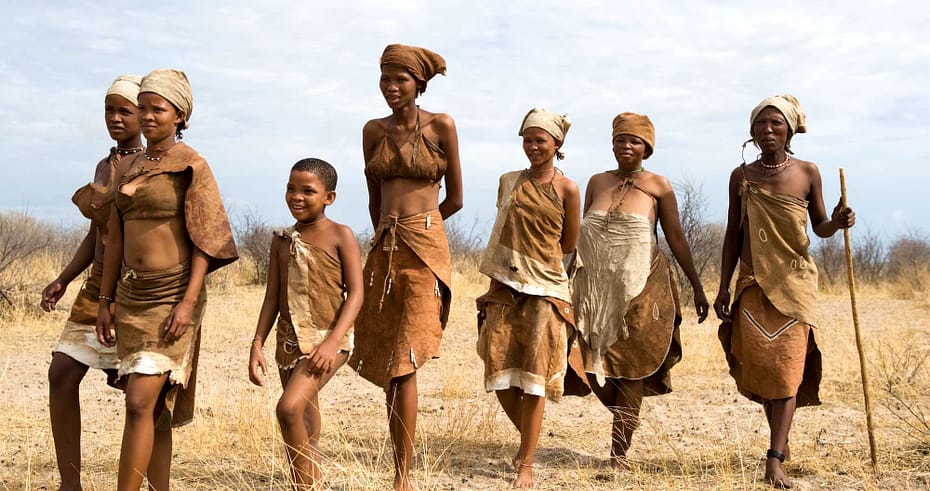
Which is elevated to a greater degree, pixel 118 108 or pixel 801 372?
pixel 118 108

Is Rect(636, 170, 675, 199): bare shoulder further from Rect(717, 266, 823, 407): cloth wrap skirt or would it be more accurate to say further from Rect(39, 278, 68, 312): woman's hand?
Rect(39, 278, 68, 312): woman's hand

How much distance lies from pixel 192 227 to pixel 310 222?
0.53 metres

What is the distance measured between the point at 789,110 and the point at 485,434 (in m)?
2.79

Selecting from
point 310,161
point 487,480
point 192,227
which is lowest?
point 487,480

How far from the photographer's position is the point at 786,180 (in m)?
5.46

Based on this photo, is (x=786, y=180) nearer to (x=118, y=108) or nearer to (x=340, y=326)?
(x=340, y=326)

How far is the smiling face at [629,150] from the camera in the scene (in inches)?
225

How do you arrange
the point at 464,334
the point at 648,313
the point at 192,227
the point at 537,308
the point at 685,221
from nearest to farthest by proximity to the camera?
the point at 192,227 < the point at 537,308 < the point at 648,313 < the point at 464,334 < the point at 685,221

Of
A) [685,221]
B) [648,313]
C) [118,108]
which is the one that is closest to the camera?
[118,108]

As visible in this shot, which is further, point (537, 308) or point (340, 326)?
point (537, 308)

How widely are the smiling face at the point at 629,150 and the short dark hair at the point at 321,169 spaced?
194 cm

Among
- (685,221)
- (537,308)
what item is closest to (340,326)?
(537,308)

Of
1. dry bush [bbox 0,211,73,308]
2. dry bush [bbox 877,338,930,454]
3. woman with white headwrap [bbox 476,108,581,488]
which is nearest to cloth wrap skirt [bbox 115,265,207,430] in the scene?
woman with white headwrap [bbox 476,108,581,488]

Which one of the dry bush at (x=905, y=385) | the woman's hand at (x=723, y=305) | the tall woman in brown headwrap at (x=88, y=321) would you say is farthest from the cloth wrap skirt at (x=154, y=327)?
the dry bush at (x=905, y=385)
